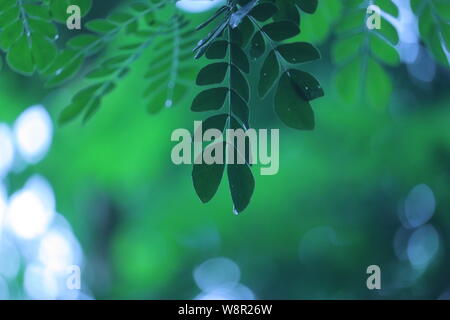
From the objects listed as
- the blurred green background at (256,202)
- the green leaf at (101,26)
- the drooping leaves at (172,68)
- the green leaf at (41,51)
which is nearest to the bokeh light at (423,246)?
the blurred green background at (256,202)

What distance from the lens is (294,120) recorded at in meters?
0.66

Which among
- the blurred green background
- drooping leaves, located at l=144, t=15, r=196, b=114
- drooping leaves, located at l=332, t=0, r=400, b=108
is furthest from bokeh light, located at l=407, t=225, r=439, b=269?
drooping leaves, located at l=144, t=15, r=196, b=114

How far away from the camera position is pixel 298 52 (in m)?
0.70

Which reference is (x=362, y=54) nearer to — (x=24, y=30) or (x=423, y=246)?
(x=24, y=30)

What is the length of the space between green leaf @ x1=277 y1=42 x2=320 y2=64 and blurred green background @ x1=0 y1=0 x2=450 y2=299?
1.74 m

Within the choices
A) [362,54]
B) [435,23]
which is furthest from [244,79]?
[362,54]

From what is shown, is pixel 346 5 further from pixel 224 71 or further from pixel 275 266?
pixel 275 266

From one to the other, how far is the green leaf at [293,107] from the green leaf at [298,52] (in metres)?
0.04

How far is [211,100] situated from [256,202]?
83.3 inches

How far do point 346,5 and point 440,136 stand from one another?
5.25 feet

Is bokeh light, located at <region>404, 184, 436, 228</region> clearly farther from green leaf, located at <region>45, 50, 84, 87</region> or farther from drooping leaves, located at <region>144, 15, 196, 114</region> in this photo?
green leaf, located at <region>45, 50, 84, 87</region>

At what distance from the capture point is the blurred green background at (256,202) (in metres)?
2.64

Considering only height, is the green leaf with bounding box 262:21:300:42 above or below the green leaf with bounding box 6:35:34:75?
below

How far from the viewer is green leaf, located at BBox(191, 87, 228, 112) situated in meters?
0.69
